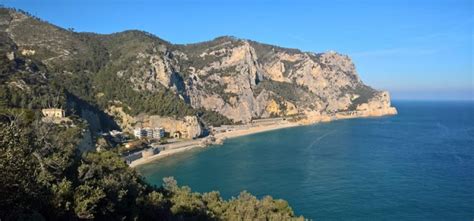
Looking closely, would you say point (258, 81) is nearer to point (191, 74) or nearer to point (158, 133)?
point (191, 74)

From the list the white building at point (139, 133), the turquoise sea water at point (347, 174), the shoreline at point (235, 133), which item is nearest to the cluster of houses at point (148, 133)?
the white building at point (139, 133)

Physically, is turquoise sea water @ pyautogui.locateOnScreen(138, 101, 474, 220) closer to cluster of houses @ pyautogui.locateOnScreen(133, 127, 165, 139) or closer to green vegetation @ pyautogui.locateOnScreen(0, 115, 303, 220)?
cluster of houses @ pyautogui.locateOnScreen(133, 127, 165, 139)

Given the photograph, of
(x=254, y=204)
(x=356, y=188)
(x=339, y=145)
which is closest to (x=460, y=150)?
(x=339, y=145)

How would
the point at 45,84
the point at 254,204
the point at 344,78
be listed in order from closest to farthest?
1. the point at 254,204
2. the point at 45,84
3. the point at 344,78

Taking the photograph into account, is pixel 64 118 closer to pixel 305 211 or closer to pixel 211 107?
pixel 305 211

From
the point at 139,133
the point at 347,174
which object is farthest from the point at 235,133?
the point at 347,174

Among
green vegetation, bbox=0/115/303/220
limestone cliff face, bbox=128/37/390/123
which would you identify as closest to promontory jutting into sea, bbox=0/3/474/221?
green vegetation, bbox=0/115/303/220
